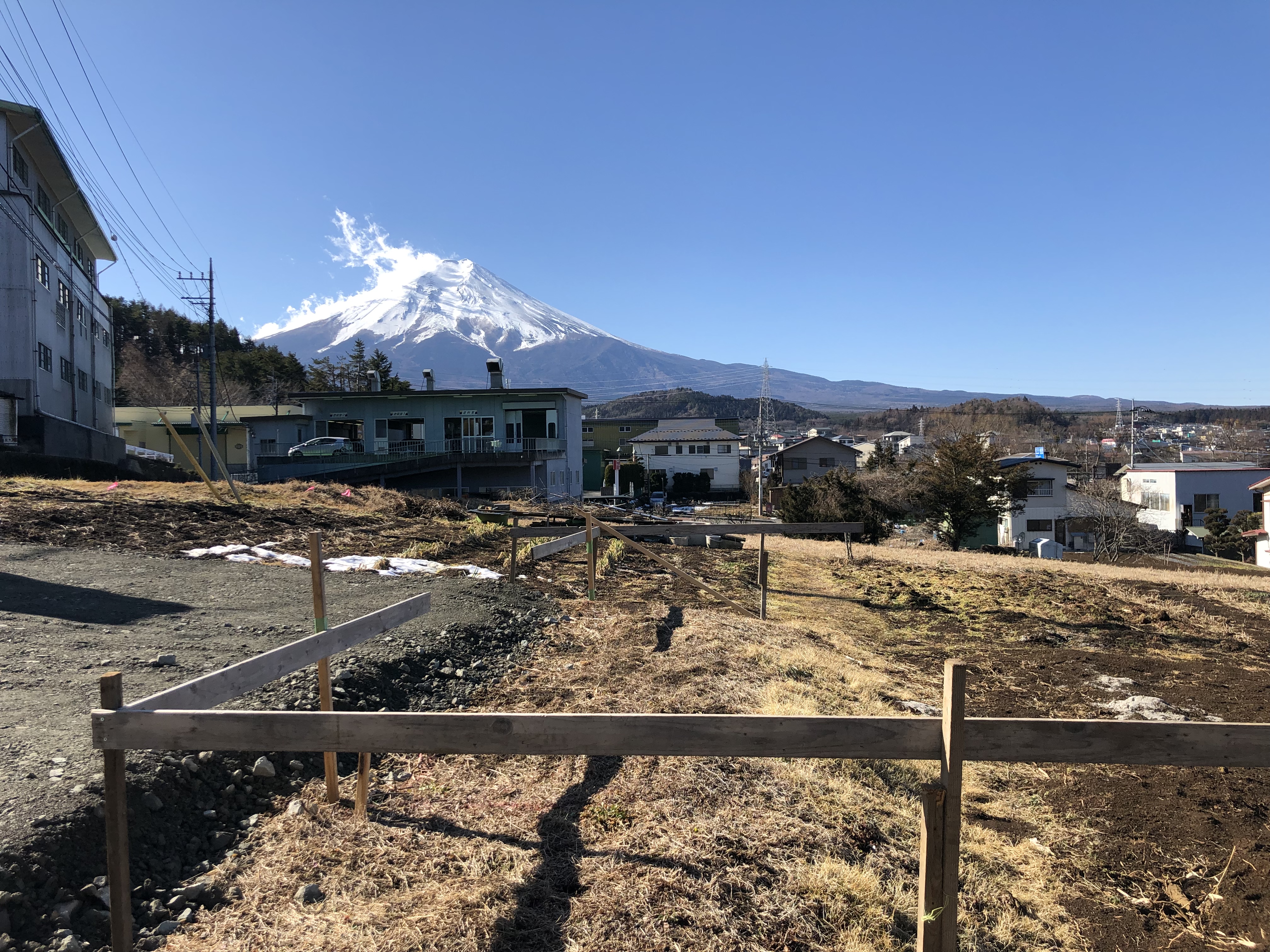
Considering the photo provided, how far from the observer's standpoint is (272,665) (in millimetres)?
4156

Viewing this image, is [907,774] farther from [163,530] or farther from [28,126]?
[28,126]

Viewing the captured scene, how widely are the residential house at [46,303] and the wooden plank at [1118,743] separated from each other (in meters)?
30.1

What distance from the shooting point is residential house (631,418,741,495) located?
73.2 meters

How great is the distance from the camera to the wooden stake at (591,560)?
12227mm

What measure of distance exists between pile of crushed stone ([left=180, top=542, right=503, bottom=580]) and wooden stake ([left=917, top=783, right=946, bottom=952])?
418 inches

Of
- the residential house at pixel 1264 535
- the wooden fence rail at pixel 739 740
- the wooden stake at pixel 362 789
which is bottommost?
the residential house at pixel 1264 535

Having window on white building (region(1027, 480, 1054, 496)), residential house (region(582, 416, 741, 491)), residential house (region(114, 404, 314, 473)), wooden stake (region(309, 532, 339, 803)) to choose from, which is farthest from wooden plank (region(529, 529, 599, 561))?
residential house (region(582, 416, 741, 491))

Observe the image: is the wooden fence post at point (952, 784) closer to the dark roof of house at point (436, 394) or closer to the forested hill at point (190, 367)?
the dark roof of house at point (436, 394)

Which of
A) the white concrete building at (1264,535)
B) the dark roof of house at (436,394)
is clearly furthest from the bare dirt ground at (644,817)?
the white concrete building at (1264,535)

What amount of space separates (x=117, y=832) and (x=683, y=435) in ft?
236

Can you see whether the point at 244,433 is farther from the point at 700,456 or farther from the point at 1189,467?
the point at 1189,467

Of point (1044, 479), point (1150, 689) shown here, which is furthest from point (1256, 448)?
point (1150, 689)

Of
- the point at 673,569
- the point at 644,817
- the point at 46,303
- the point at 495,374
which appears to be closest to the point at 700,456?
the point at 495,374

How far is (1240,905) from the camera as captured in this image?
432 centimetres
